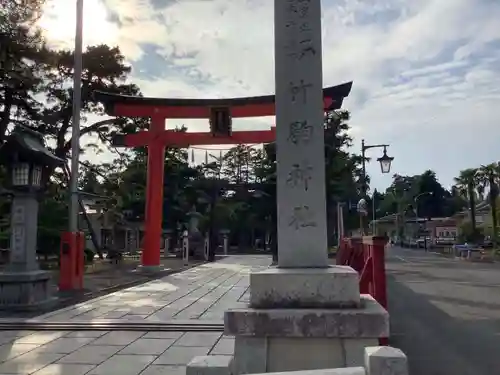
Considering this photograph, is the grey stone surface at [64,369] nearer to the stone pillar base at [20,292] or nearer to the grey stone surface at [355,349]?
the grey stone surface at [355,349]

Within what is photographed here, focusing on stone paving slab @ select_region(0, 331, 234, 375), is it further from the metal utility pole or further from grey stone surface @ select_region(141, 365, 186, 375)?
the metal utility pole

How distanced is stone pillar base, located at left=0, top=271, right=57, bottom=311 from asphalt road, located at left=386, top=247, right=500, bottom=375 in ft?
22.9

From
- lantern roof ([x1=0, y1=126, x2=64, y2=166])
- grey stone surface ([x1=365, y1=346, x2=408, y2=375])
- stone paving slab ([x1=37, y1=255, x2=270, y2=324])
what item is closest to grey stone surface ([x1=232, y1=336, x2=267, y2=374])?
grey stone surface ([x1=365, y1=346, x2=408, y2=375])

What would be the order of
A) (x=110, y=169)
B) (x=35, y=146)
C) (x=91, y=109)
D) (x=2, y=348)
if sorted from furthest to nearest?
(x=110, y=169) → (x=91, y=109) → (x=35, y=146) → (x=2, y=348)

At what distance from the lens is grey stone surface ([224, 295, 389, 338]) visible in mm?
3486

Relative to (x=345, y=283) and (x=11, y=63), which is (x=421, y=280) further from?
(x=11, y=63)

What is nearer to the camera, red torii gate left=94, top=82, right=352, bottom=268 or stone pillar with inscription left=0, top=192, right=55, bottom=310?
stone pillar with inscription left=0, top=192, right=55, bottom=310

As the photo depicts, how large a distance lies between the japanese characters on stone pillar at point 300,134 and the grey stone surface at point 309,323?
0.59 m

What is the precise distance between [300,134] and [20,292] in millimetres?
7981

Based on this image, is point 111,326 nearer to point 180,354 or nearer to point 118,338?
point 118,338

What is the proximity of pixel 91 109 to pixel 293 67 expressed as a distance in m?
20.6

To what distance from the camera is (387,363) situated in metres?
2.60

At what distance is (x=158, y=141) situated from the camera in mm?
18125

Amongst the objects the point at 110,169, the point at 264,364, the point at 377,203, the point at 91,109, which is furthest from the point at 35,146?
the point at 377,203
